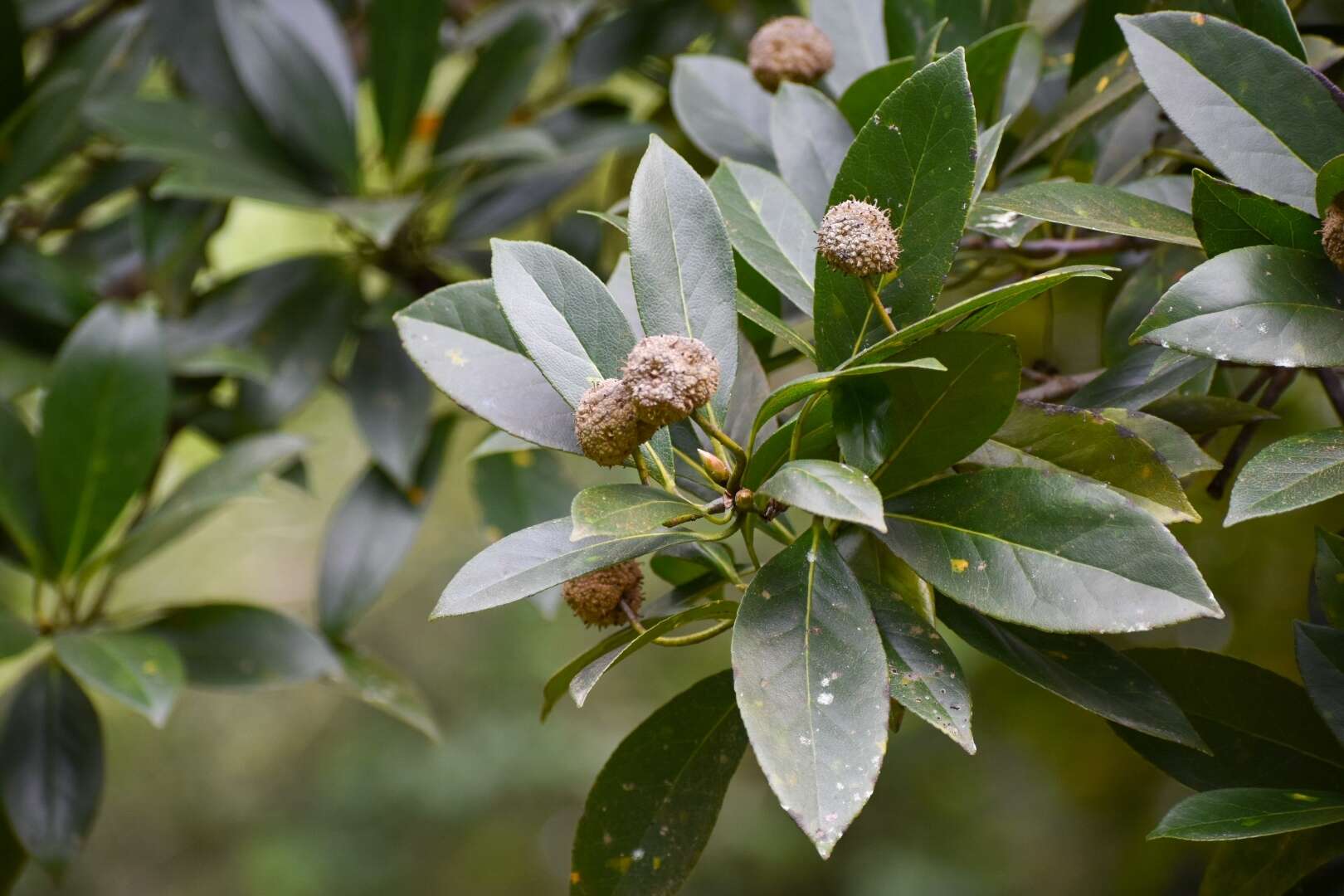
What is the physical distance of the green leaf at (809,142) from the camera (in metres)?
0.69

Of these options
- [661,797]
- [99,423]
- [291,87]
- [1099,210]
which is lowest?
[99,423]

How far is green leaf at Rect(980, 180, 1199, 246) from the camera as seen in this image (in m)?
0.56

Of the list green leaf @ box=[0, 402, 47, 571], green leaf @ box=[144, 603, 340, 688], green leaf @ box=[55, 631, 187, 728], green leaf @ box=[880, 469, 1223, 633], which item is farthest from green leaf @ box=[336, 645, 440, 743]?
green leaf @ box=[880, 469, 1223, 633]

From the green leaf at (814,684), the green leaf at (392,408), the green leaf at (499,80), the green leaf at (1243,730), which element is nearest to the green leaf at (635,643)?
the green leaf at (814,684)

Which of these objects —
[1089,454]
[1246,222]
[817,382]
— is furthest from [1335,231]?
[817,382]

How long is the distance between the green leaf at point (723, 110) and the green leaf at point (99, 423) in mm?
579

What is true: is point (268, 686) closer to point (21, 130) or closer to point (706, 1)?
point (21, 130)

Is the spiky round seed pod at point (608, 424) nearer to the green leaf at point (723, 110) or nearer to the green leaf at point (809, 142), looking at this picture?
the green leaf at point (809, 142)

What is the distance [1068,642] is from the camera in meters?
0.58

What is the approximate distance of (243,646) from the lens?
3.57ft

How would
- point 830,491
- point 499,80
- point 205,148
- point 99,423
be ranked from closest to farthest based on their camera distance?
point 830,491 → point 99,423 → point 205,148 → point 499,80

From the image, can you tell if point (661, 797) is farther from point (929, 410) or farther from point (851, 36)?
point (851, 36)

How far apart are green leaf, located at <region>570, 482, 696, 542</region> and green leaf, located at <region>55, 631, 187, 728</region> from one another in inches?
22.0

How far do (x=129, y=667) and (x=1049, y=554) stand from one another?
0.79m
